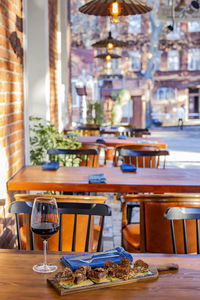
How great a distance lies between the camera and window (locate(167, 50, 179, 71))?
27.0m

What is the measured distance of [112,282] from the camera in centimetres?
146

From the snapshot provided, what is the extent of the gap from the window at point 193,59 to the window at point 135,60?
342 centimetres

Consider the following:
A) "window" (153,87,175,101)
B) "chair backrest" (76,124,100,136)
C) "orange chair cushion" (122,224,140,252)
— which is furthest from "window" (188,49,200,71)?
"orange chair cushion" (122,224,140,252)

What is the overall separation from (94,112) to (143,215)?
1093cm

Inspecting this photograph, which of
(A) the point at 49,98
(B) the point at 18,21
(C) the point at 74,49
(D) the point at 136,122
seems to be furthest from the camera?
(C) the point at 74,49

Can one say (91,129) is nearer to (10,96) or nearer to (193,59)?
(10,96)

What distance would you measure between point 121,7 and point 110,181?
1440 millimetres

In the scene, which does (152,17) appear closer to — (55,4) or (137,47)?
(137,47)

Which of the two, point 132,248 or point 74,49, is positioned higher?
point 74,49

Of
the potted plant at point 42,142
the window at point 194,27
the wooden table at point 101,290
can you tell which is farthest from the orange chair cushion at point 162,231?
the window at point 194,27

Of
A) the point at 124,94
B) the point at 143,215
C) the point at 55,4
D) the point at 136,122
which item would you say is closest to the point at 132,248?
the point at 143,215

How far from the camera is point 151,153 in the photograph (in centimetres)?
445

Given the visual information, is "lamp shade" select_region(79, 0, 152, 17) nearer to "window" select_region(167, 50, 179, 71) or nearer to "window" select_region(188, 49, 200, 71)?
"window" select_region(167, 50, 179, 71)

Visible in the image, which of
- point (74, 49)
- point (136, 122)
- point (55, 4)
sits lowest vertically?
point (136, 122)
